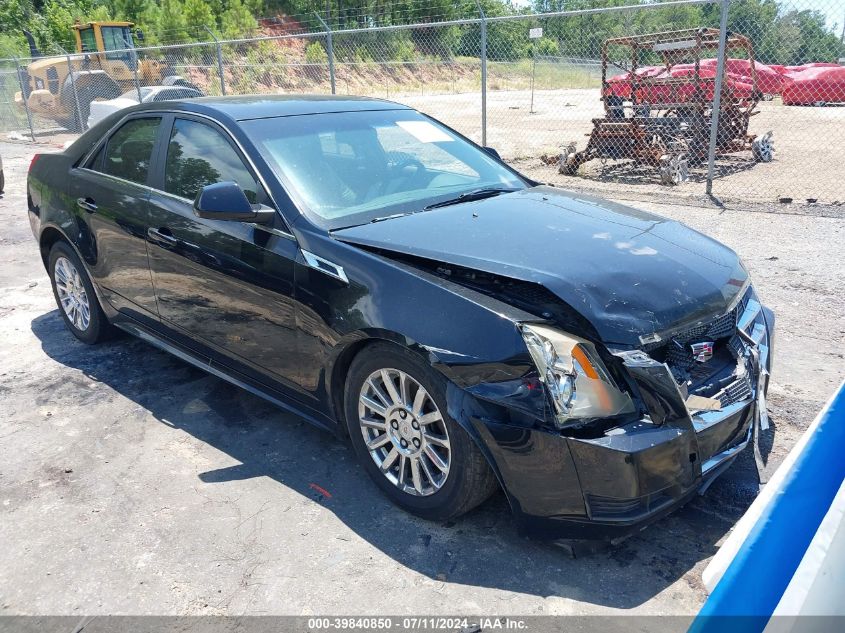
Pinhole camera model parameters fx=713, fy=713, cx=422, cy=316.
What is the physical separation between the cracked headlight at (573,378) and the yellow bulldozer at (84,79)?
745 inches

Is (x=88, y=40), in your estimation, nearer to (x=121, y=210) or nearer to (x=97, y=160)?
(x=97, y=160)

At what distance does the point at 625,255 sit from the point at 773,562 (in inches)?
74.7

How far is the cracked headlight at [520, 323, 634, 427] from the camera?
253 centimetres

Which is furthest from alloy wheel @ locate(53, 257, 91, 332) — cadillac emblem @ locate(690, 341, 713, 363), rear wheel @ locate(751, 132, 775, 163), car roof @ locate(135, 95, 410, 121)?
rear wheel @ locate(751, 132, 775, 163)

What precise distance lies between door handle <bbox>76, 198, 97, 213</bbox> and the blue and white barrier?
4327 mm

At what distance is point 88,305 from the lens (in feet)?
16.4

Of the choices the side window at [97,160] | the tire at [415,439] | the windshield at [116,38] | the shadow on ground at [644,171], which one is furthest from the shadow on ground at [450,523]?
the windshield at [116,38]

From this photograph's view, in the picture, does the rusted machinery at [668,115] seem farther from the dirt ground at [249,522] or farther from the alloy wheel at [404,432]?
the alloy wheel at [404,432]

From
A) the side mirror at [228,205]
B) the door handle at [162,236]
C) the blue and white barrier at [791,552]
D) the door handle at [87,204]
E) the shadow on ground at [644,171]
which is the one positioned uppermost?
the side mirror at [228,205]

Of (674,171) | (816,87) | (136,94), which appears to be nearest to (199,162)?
(674,171)

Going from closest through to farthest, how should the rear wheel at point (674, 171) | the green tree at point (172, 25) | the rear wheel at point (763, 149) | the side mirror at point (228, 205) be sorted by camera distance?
the side mirror at point (228, 205) → the rear wheel at point (674, 171) → the rear wheel at point (763, 149) → the green tree at point (172, 25)

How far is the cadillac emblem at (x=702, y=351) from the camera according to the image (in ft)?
9.23

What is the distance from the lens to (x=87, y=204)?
15.3 feet

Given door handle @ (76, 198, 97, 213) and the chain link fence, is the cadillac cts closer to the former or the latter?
door handle @ (76, 198, 97, 213)
